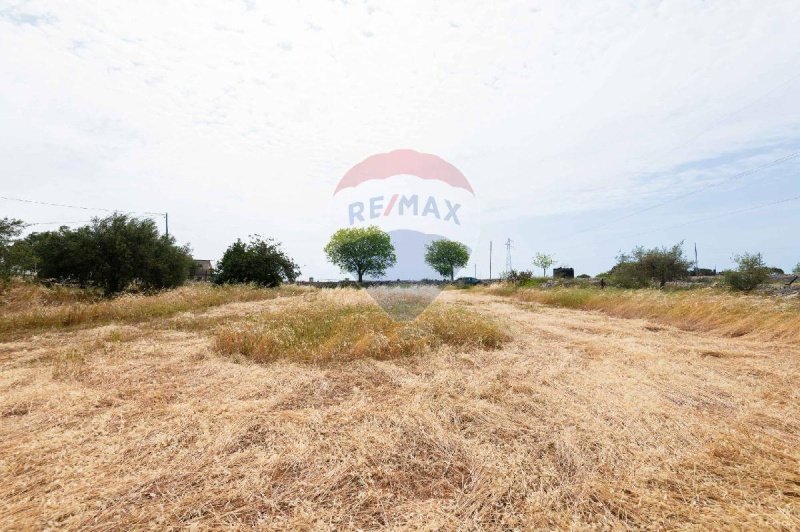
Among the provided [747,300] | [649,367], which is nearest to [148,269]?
[649,367]

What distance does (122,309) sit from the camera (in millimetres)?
11953

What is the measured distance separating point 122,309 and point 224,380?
31.2 feet

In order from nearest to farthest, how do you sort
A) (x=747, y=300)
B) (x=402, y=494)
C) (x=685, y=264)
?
(x=402, y=494) → (x=747, y=300) → (x=685, y=264)

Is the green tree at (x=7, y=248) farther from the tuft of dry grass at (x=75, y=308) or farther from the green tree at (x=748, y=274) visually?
the green tree at (x=748, y=274)

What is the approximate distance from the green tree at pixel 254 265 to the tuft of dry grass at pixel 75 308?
12053 millimetres

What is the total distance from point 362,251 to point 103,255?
122 feet

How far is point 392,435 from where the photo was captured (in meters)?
3.38

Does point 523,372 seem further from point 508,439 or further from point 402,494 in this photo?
point 402,494

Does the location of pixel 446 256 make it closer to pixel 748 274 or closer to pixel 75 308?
pixel 748 274

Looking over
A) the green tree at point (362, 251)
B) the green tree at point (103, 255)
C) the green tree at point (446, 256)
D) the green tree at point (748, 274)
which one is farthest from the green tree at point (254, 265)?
the green tree at point (446, 256)

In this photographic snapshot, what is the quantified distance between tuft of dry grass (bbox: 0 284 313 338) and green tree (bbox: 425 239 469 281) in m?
54.9

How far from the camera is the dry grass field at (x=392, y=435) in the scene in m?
2.38

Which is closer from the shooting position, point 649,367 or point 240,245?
point 649,367

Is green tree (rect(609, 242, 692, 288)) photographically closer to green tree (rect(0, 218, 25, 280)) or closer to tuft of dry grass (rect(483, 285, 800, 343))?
tuft of dry grass (rect(483, 285, 800, 343))
